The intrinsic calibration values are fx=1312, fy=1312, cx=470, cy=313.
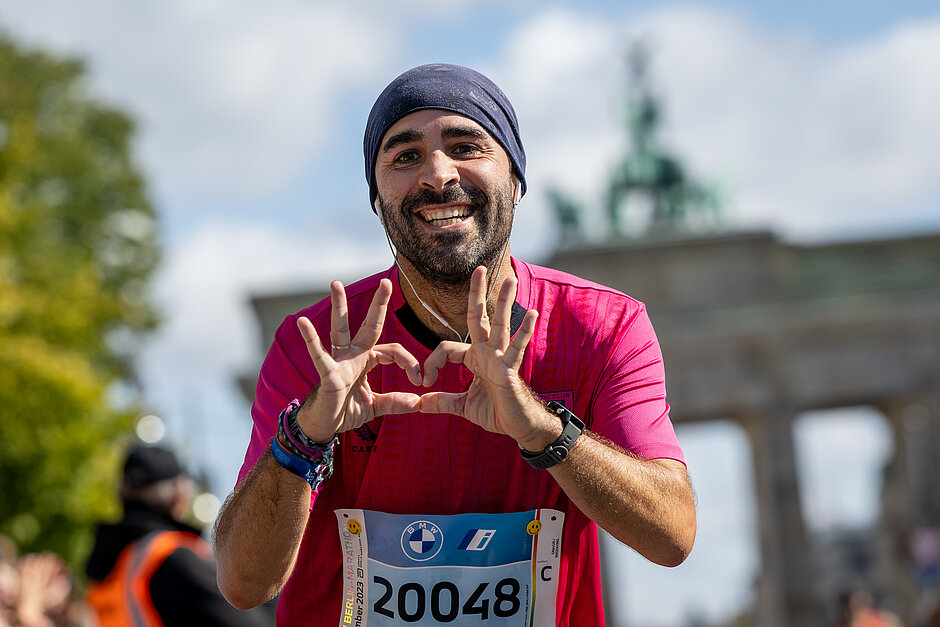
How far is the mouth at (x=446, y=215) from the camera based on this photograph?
124 inches

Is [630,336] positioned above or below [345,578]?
above

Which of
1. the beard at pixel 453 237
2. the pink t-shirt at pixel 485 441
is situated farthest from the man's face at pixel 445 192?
the pink t-shirt at pixel 485 441

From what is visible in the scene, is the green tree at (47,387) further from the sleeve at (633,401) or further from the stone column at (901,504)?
the sleeve at (633,401)

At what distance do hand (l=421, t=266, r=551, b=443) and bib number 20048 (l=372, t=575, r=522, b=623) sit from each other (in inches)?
16.7

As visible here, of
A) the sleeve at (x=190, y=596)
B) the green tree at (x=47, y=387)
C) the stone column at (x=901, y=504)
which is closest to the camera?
the sleeve at (x=190, y=596)

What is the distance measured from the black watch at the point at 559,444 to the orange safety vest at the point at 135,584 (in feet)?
7.66

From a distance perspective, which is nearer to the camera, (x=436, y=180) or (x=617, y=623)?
(x=436, y=180)

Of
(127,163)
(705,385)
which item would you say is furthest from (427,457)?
(127,163)

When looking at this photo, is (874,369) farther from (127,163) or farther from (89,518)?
(127,163)

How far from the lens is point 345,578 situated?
3186 millimetres

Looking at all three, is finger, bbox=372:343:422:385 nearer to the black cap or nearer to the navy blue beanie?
the navy blue beanie

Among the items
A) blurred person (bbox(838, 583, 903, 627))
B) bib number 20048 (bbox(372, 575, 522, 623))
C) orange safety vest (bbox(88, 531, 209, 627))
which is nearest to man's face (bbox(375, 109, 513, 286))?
bib number 20048 (bbox(372, 575, 522, 623))

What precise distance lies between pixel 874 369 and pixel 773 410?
2388 mm

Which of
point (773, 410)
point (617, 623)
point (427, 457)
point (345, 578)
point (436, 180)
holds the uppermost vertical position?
point (773, 410)
